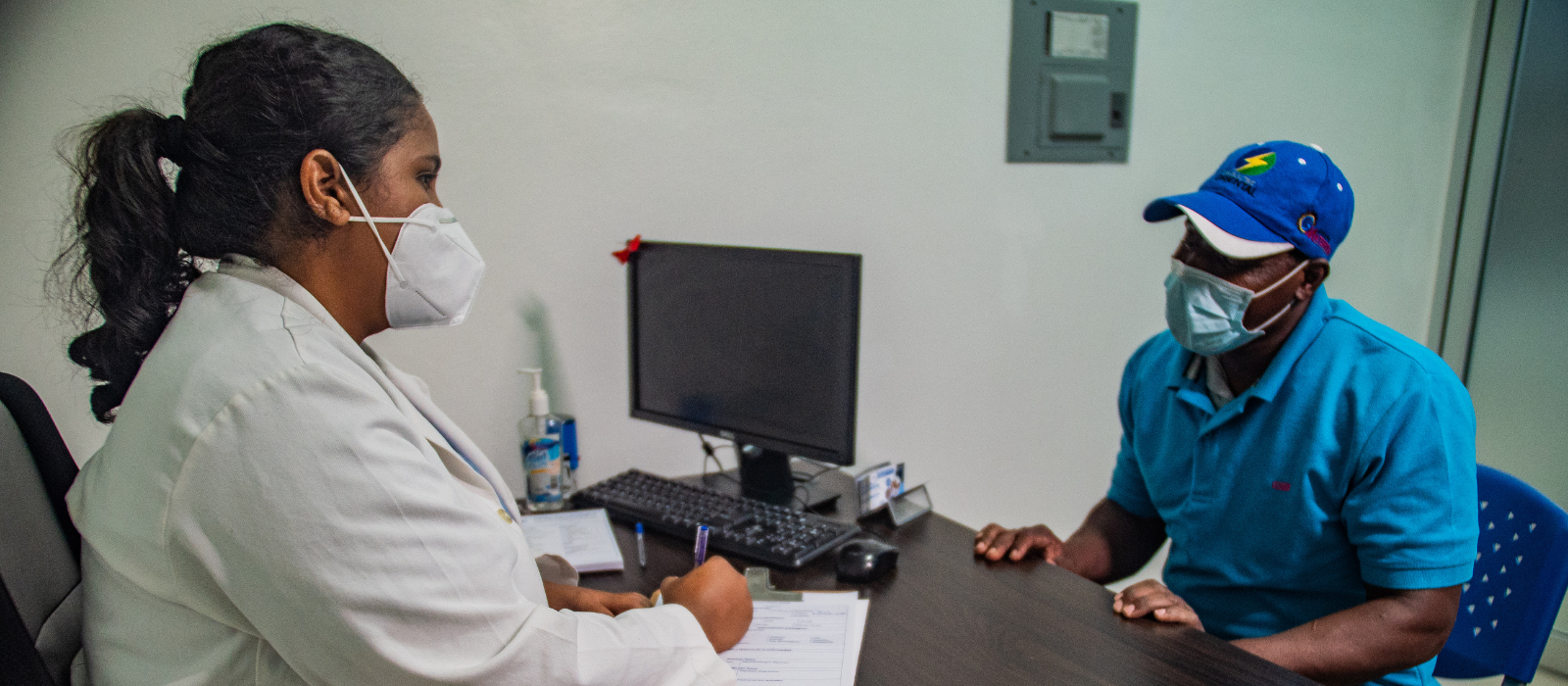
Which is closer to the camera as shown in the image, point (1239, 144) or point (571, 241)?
point (571, 241)

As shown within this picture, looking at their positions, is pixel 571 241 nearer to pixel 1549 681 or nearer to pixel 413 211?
pixel 413 211

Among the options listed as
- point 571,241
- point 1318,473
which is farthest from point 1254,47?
point 571,241

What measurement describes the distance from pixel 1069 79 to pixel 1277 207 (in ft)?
2.91

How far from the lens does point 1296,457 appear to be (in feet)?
4.19

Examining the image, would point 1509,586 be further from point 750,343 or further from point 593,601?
point 593,601

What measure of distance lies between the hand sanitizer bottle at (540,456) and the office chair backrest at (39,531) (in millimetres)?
694

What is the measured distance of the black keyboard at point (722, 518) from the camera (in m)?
1.29

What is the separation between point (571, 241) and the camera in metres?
1.68

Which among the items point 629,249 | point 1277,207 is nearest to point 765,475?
point 629,249

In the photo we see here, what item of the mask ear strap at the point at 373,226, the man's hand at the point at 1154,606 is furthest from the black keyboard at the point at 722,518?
the mask ear strap at the point at 373,226

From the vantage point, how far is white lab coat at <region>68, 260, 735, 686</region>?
0.70 meters

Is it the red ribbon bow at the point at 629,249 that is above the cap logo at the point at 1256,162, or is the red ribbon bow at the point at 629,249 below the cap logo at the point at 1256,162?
below

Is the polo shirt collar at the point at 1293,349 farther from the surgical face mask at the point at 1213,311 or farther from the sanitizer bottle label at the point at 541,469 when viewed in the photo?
the sanitizer bottle label at the point at 541,469

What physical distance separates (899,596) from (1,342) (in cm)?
136
